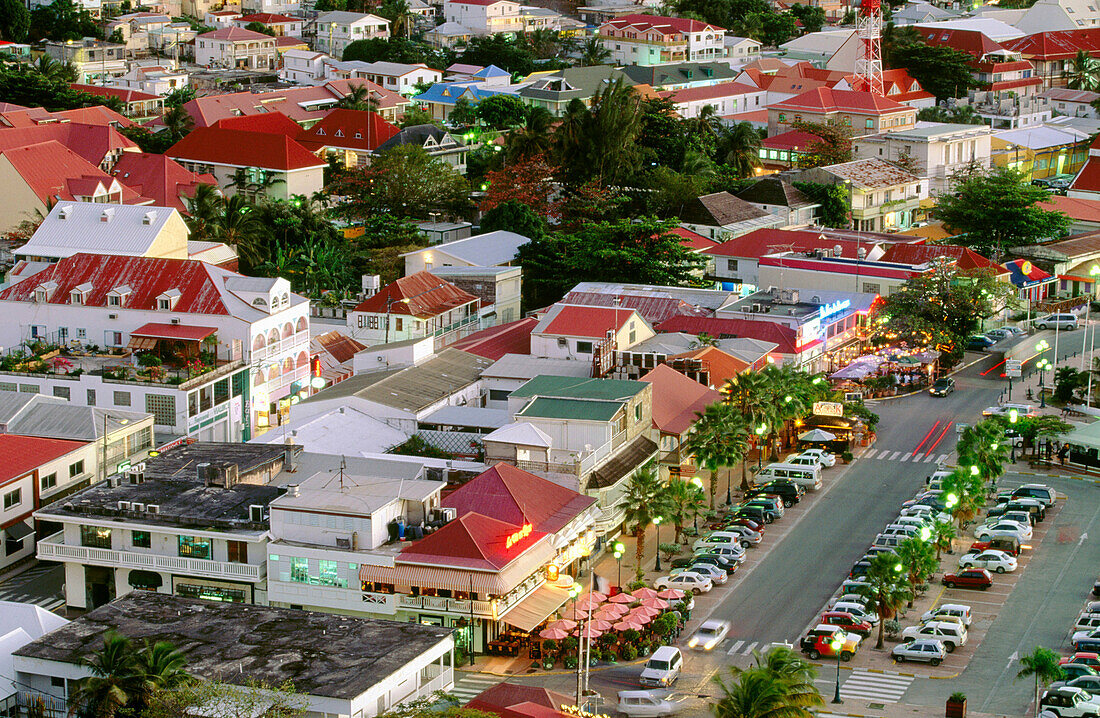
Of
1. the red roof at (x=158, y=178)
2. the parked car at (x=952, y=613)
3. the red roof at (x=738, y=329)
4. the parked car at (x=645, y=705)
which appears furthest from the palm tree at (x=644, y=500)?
the red roof at (x=158, y=178)

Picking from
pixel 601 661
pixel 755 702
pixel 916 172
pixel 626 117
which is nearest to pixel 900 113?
pixel 916 172

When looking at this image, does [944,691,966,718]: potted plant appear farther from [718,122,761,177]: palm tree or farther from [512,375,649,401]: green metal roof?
[718,122,761,177]: palm tree

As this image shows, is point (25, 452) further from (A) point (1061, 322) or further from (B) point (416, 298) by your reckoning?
(A) point (1061, 322)

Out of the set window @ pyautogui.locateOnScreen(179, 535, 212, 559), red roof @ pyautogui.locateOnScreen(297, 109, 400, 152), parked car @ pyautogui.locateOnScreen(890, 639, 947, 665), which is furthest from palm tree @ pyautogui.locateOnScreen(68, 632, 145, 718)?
red roof @ pyautogui.locateOnScreen(297, 109, 400, 152)

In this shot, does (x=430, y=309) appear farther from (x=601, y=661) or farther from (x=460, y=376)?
(x=601, y=661)

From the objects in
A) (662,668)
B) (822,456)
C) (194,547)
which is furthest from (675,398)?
(194,547)
